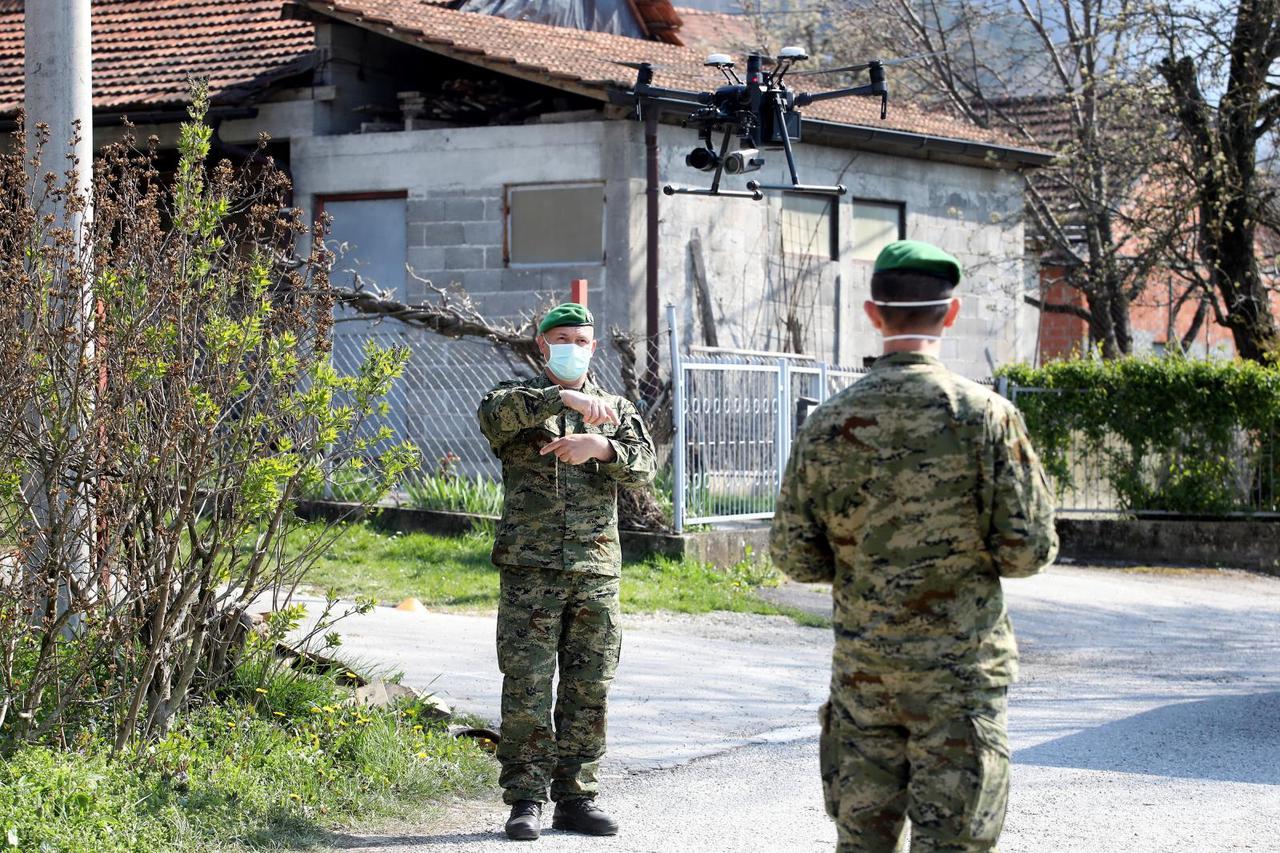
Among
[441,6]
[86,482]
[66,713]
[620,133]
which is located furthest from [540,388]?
[441,6]

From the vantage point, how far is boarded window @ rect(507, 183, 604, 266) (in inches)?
649

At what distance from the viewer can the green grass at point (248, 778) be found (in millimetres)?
5117

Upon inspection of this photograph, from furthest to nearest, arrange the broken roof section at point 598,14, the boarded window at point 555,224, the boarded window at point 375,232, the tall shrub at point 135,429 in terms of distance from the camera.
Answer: the broken roof section at point 598,14
the boarded window at point 375,232
the boarded window at point 555,224
the tall shrub at point 135,429

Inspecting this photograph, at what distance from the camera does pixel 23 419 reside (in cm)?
552

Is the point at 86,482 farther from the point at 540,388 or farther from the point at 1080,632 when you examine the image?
the point at 1080,632

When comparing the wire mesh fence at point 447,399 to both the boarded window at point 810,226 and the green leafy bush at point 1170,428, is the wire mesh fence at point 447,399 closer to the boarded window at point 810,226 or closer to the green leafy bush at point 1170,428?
the boarded window at point 810,226

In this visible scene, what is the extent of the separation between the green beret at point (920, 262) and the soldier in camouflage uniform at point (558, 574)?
184cm

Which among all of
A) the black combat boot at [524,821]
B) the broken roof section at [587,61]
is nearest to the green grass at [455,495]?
the broken roof section at [587,61]

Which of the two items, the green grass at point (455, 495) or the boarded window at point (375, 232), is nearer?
the green grass at point (455, 495)

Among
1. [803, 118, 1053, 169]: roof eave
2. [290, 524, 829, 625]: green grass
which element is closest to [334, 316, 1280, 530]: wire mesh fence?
[290, 524, 829, 625]: green grass

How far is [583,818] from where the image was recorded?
228 inches

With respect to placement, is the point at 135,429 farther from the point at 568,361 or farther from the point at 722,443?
the point at 722,443

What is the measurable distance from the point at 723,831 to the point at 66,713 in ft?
7.88

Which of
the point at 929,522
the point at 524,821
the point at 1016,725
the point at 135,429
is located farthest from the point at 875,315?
the point at 1016,725
